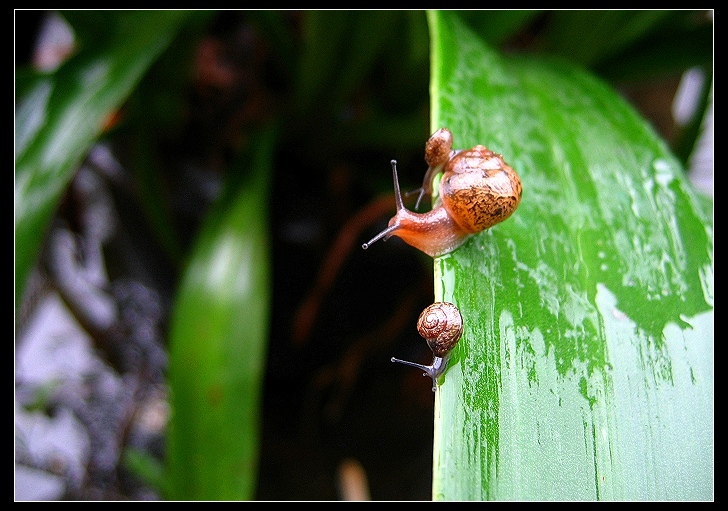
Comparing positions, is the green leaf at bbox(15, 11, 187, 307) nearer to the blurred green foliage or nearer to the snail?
the blurred green foliage

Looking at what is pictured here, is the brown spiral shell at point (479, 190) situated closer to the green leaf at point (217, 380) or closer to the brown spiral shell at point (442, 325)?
the brown spiral shell at point (442, 325)

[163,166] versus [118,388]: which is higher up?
[163,166]

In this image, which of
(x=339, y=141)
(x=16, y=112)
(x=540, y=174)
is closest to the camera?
(x=540, y=174)

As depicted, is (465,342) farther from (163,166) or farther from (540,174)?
(163,166)

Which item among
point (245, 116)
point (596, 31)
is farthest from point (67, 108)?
point (596, 31)

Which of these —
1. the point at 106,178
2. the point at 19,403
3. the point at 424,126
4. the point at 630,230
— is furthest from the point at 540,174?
the point at 19,403
